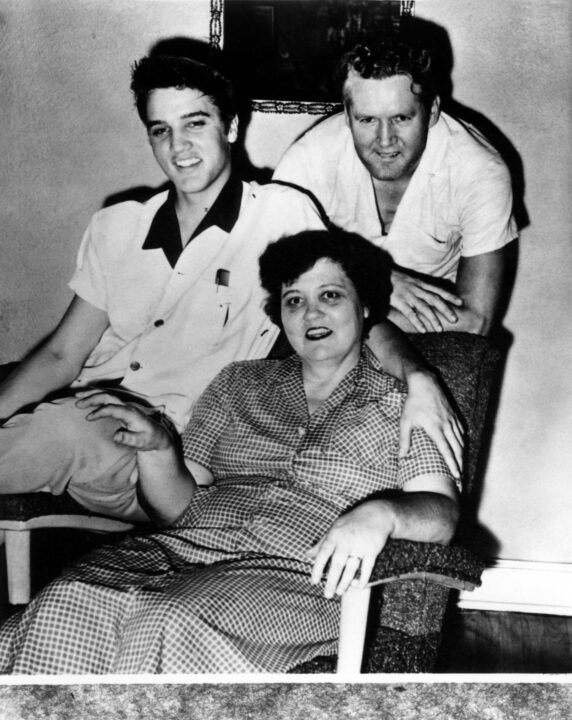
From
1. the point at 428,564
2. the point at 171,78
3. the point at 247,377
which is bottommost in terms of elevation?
the point at 428,564

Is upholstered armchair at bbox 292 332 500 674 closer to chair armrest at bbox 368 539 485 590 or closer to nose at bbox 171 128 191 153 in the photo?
chair armrest at bbox 368 539 485 590

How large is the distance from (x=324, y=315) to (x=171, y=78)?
→ 1.67 feet

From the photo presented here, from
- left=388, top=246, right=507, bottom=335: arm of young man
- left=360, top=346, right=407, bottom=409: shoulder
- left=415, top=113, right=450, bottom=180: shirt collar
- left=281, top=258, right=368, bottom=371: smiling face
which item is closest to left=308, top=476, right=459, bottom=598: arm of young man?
left=360, top=346, right=407, bottom=409: shoulder

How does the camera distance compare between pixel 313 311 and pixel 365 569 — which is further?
pixel 313 311

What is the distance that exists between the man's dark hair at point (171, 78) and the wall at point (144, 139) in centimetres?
2

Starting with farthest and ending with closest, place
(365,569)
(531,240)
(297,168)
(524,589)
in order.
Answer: (524,589) → (531,240) → (297,168) → (365,569)

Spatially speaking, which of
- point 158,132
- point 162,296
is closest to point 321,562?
point 162,296

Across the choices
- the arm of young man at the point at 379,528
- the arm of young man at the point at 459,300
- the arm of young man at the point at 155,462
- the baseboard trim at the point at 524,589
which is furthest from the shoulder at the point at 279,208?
the baseboard trim at the point at 524,589

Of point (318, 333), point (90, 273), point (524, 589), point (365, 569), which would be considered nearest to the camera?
point (365, 569)

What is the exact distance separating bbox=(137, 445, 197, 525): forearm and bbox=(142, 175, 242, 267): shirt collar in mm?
367

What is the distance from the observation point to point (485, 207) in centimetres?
162

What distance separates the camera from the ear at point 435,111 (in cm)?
157

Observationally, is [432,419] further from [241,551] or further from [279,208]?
[279,208]

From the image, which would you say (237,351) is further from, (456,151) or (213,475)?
(456,151)
